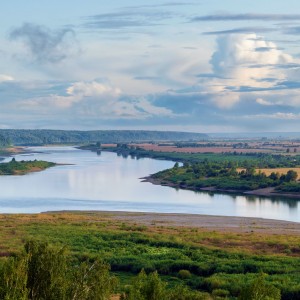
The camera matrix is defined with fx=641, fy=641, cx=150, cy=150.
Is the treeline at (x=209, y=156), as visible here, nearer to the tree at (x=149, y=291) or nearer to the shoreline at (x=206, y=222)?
the shoreline at (x=206, y=222)

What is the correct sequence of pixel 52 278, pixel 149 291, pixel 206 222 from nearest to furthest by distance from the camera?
pixel 52 278 → pixel 149 291 → pixel 206 222

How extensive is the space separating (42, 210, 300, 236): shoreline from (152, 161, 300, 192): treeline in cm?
2384

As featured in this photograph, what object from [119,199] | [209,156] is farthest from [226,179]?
[209,156]

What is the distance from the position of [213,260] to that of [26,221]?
16.4 metres

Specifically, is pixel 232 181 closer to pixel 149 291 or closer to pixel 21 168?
pixel 21 168

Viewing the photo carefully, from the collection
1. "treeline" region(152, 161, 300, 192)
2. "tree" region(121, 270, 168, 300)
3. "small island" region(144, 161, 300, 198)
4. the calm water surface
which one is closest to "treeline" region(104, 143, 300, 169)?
"treeline" region(152, 161, 300, 192)

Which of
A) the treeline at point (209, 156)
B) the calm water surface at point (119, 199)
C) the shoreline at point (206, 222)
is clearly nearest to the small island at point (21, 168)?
the calm water surface at point (119, 199)

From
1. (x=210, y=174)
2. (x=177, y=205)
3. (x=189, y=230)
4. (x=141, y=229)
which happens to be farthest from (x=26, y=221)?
(x=210, y=174)

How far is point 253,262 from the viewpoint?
1039 inches

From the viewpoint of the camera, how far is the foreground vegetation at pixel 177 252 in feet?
75.8

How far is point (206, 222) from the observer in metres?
45.3

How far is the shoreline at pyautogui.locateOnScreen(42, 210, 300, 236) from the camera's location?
134 ft

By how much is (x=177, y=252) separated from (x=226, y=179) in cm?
5104

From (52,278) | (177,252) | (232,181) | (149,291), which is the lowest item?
(177,252)
